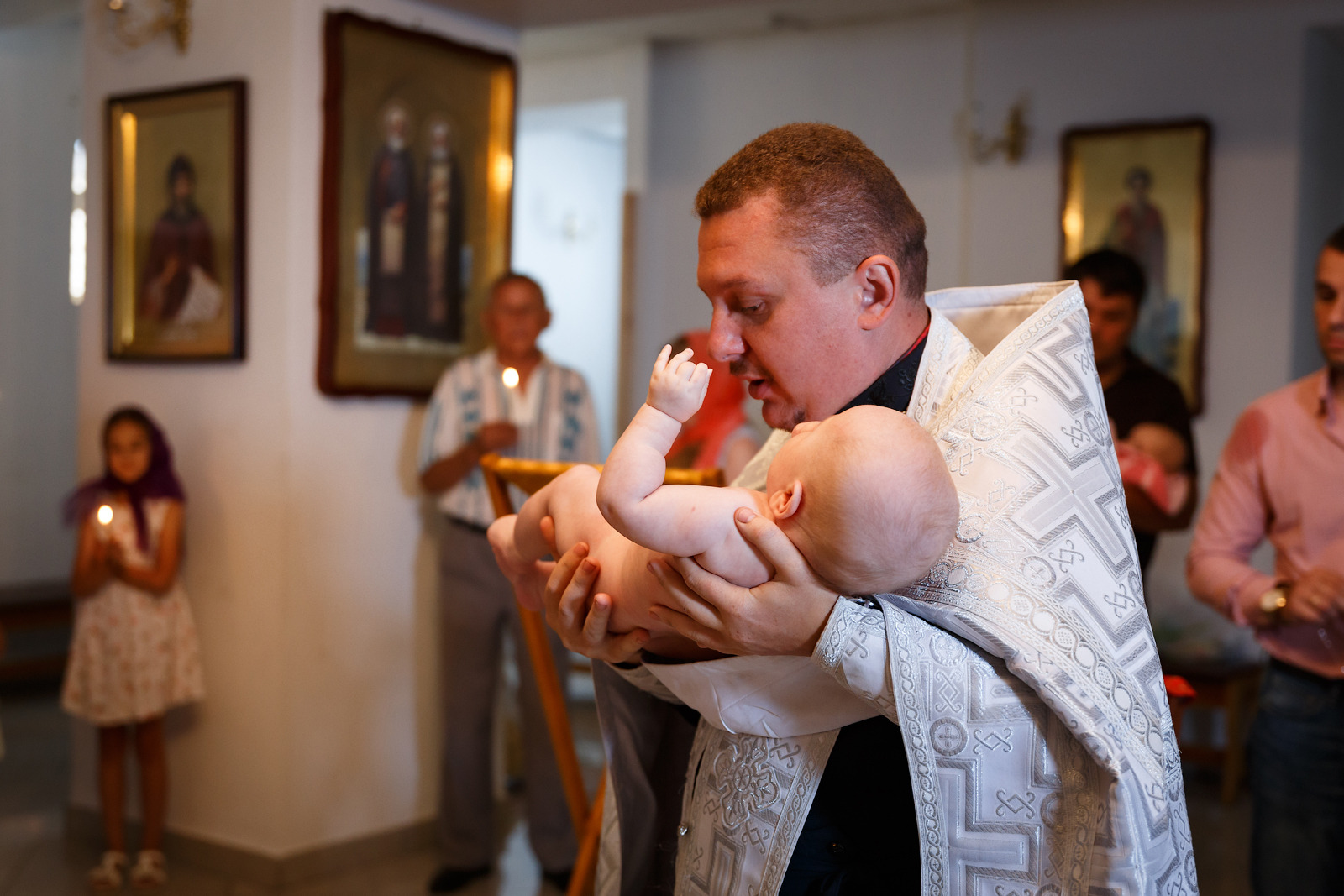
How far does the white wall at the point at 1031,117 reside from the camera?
5.61 meters

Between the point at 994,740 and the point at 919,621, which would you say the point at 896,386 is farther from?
the point at 994,740

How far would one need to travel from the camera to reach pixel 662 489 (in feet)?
4.62

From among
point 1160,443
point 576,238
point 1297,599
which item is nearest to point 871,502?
point 1297,599

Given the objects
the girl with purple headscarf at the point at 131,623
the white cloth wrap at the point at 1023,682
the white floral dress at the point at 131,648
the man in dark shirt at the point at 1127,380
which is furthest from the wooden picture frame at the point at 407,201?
the white cloth wrap at the point at 1023,682

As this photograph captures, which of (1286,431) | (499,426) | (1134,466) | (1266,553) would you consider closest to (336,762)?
(499,426)

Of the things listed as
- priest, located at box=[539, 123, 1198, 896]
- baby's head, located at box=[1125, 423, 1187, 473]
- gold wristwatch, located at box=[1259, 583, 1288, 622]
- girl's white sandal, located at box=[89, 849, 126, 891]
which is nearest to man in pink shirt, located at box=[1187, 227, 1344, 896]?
gold wristwatch, located at box=[1259, 583, 1288, 622]

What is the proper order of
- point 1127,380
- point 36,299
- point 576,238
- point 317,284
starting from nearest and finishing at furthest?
1. point 1127,380
2. point 317,284
3. point 36,299
4. point 576,238

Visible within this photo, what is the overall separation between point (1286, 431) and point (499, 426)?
2591mm

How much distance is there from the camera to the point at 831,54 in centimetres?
663

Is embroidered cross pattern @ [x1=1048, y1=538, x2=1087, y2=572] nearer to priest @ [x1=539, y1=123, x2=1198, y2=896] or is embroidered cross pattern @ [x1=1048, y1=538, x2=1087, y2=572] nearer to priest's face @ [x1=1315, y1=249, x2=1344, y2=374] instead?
priest @ [x1=539, y1=123, x2=1198, y2=896]

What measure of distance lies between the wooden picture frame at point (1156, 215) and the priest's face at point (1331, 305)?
3.34 metres

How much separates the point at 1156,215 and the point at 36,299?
21.1 ft

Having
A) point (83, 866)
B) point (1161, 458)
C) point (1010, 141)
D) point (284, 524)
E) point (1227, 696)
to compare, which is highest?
point (1010, 141)

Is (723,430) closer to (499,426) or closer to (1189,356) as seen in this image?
(499,426)
